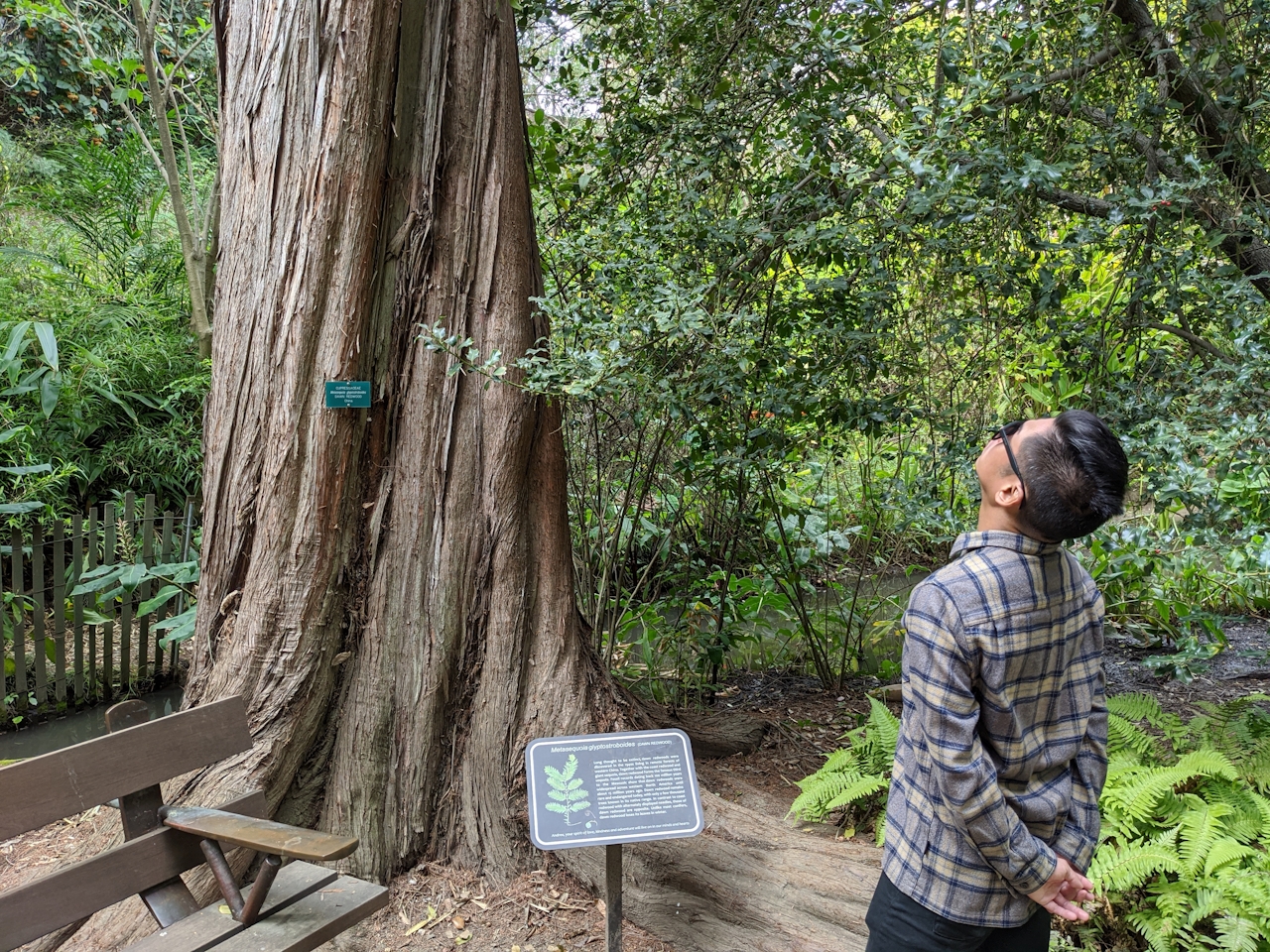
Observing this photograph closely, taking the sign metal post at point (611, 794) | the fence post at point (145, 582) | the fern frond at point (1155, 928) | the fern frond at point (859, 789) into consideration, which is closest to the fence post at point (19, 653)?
the fence post at point (145, 582)

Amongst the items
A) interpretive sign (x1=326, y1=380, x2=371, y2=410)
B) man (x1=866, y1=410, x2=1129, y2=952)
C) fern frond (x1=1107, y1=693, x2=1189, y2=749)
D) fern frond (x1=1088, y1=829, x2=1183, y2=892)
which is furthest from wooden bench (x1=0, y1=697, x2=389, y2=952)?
fern frond (x1=1107, y1=693, x2=1189, y2=749)

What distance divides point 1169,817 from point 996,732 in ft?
6.85

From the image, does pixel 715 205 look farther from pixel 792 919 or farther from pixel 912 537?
pixel 792 919

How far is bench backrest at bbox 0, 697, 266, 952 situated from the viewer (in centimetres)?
221

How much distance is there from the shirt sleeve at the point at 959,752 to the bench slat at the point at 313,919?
170cm

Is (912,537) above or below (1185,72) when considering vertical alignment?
below

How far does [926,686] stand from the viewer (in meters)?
1.75

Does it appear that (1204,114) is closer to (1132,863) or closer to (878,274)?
(878,274)

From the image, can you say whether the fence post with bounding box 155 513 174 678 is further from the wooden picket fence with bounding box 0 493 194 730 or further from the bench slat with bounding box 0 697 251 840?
the bench slat with bounding box 0 697 251 840

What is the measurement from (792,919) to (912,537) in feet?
9.26

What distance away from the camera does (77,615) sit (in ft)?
20.6

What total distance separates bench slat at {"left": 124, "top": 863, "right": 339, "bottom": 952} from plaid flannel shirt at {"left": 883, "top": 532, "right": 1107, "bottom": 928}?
67.0 inches

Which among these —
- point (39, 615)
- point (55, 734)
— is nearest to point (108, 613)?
point (39, 615)

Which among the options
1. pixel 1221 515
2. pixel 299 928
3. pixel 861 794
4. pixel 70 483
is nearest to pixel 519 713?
pixel 299 928
